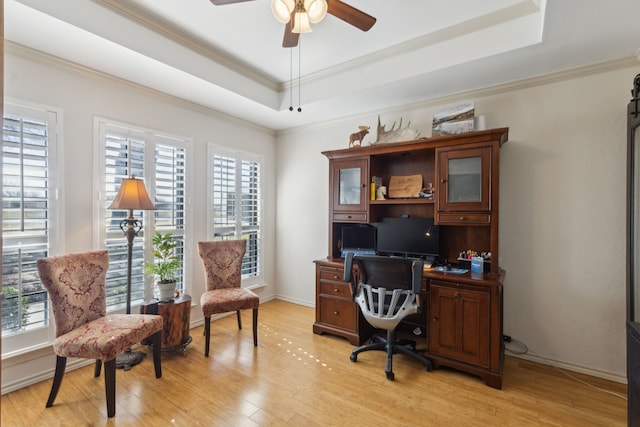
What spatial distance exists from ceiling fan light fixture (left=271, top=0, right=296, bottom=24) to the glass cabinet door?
1.71 metres

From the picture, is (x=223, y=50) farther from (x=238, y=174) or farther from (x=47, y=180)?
(x=47, y=180)

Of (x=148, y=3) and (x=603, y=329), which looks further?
(x=603, y=329)

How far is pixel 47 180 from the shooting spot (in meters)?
2.52

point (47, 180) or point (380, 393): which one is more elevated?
point (47, 180)

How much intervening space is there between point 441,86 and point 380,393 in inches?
110

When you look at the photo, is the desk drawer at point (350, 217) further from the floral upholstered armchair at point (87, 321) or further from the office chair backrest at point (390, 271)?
the floral upholstered armchair at point (87, 321)

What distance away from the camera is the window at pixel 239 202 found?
3834 mm

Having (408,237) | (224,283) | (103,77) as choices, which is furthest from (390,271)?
(103,77)

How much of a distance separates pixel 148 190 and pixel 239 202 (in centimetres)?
118

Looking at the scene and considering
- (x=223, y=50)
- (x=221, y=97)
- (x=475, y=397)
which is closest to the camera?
(x=475, y=397)

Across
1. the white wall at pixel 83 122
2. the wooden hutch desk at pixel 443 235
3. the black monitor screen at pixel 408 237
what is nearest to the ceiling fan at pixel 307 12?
the wooden hutch desk at pixel 443 235

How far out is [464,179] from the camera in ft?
9.33

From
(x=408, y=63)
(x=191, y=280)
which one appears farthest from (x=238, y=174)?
(x=408, y=63)

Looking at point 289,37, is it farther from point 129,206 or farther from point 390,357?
point 390,357
